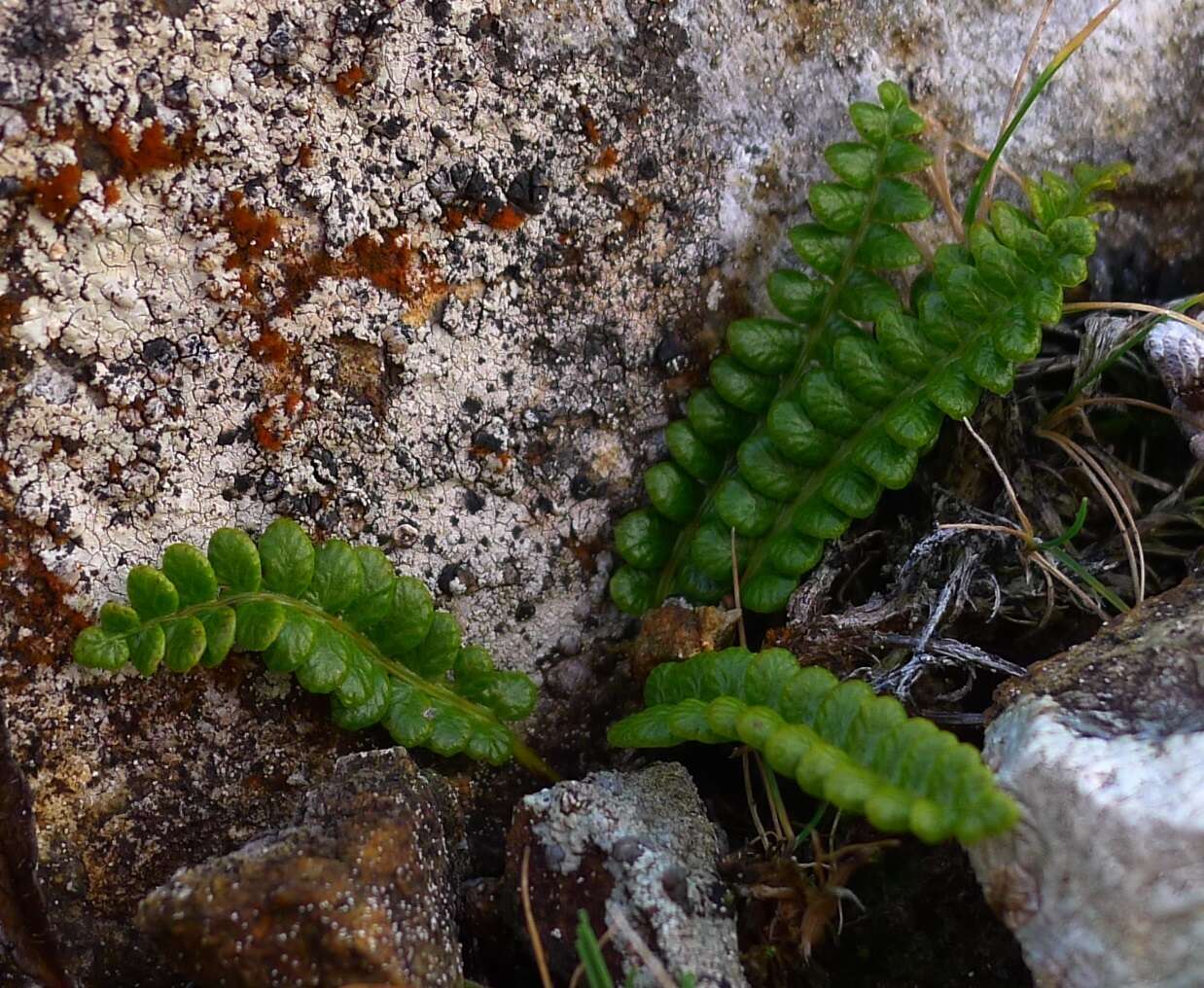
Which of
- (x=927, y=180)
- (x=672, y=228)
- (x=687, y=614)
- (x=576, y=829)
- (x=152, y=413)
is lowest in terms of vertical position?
(x=576, y=829)

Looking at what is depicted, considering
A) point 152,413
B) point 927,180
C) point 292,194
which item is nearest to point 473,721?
point 152,413

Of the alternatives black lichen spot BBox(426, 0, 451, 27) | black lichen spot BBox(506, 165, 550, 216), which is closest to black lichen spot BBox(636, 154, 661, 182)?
black lichen spot BBox(506, 165, 550, 216)

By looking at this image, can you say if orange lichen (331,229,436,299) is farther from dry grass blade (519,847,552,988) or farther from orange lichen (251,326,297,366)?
dry grass blade (519,847,552,988)

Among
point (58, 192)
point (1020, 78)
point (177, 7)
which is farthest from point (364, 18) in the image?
point (1020, 78)

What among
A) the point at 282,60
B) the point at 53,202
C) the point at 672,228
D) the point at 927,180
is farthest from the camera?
the point at 927,180

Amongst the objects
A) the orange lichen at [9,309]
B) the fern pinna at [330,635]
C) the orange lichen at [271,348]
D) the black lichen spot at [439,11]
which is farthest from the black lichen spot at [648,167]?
the orange lichen at [9,309]

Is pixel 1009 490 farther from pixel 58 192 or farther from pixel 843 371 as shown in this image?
pixel 58 192

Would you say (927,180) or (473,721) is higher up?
(927,180)

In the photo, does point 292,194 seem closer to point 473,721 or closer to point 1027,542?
point 473,721
